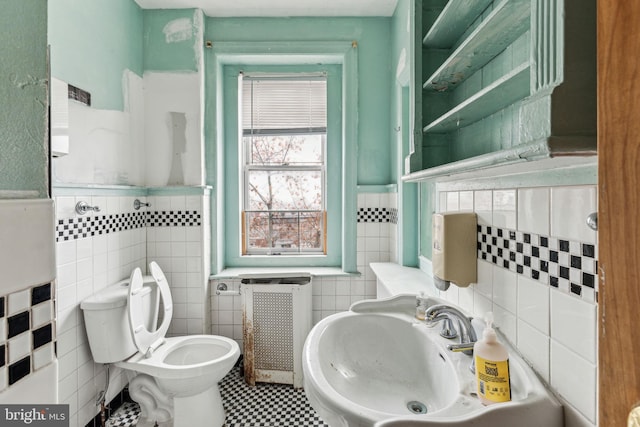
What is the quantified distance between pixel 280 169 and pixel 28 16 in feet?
7.30

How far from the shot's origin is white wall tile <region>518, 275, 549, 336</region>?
2.70 ft

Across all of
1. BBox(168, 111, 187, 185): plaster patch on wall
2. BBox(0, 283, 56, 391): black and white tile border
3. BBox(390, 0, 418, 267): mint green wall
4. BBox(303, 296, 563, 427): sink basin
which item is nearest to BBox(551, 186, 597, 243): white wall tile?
BBox(303, 296, 563, 427): sink basin

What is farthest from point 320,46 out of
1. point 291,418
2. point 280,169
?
point 291,418

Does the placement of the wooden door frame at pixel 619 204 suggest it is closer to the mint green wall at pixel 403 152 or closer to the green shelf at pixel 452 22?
the green shelf at pixel 452 22

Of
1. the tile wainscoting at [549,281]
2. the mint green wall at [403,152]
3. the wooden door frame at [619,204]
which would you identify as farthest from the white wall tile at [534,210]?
the mint green wall at [403,152]

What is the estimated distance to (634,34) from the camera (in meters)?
0.31

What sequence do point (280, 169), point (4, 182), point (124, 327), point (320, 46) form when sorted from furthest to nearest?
point (280, 169) → point (320, 46) → point (124, 327) → point (4, 182)

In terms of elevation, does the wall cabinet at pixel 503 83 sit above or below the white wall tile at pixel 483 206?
above

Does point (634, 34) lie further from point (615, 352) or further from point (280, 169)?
point (280, 169)

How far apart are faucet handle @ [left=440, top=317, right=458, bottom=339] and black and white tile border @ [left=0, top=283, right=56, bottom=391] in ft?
3.46

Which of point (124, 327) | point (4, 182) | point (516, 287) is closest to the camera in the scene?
point (4, 182)

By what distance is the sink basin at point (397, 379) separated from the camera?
72cm

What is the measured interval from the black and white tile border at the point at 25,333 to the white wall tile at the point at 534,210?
1067 mm

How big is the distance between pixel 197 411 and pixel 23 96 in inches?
70.6
